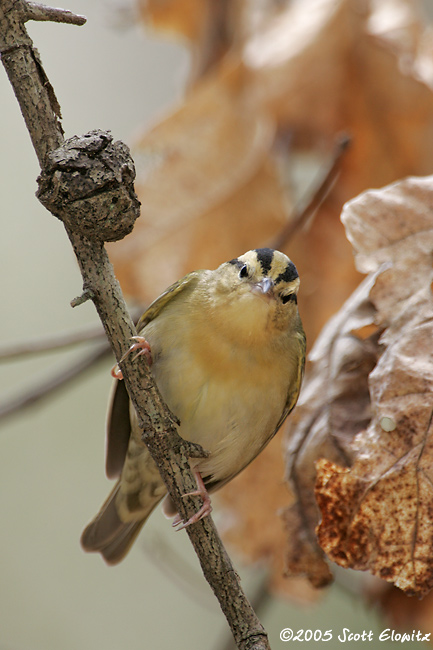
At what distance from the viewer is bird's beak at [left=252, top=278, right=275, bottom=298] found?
2.27 meters

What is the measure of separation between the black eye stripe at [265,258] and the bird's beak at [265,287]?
0.03 metres

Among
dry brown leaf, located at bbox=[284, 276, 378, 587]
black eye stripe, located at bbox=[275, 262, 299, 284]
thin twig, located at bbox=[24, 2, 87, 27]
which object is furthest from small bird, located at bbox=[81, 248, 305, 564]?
thin twig, located at bbox=[24, 2, 87, 27]

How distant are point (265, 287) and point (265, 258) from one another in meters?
0.09

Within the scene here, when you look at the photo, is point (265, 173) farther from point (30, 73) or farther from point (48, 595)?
point (48, 595)

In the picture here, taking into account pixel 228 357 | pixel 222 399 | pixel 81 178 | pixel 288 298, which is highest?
pixel 81 178

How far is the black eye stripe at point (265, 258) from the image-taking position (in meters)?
2.22

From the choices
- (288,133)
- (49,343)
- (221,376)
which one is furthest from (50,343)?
(288,133)

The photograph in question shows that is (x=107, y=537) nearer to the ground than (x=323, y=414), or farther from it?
nearer to the ground

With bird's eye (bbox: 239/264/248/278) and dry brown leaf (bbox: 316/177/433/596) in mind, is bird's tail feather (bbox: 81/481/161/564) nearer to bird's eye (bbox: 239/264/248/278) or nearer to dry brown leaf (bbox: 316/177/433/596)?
bird's eye (bbox: 239/264/248/278)

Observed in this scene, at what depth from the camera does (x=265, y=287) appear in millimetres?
2275

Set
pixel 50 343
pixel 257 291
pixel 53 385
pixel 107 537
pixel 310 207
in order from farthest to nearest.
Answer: pixel 107 537 → pixel 53 385 → pixel 50 343 → pixel 257 291 → pixel 310 207

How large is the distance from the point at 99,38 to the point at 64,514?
3.44 metres

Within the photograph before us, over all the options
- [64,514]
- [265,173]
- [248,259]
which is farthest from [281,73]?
[64,514]

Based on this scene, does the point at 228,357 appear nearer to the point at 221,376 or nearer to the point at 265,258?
the point at 221,376
